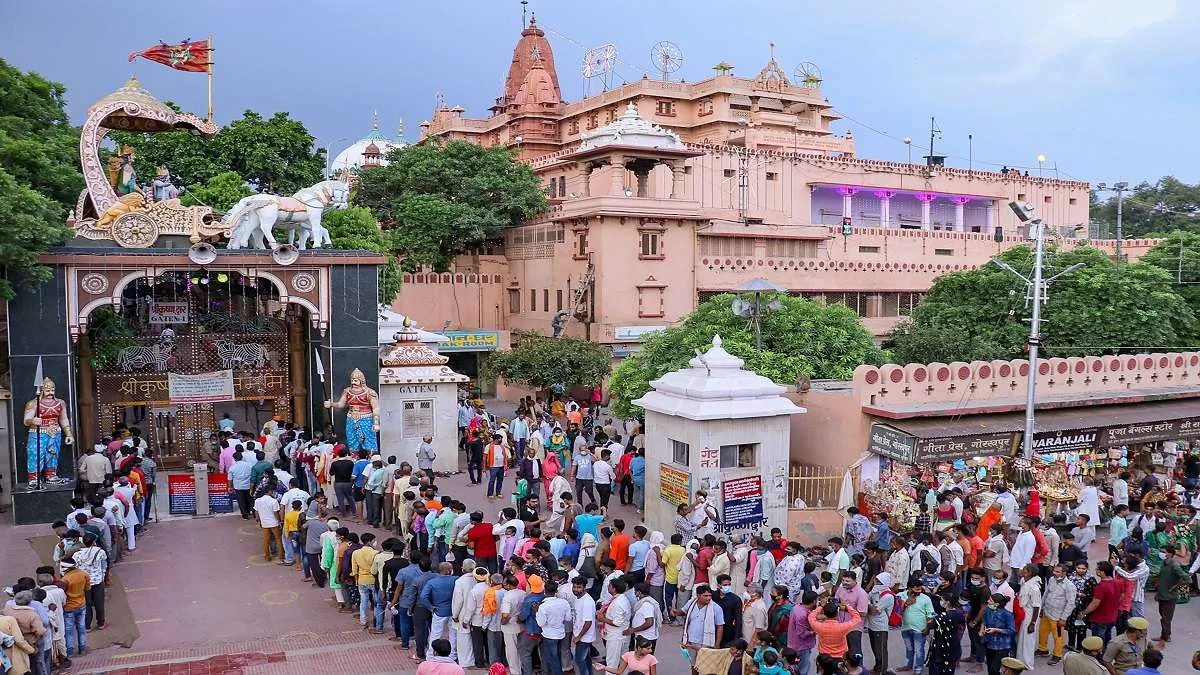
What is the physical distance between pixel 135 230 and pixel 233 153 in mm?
13557

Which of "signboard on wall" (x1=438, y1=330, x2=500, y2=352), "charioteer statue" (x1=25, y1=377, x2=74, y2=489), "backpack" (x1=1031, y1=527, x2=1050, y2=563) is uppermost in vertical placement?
"signboard on wall" (x1=438, y1=330, x2=500, y2=352)

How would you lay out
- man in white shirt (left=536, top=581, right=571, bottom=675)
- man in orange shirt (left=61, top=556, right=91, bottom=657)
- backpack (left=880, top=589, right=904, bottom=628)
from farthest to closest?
1. man in orange shirt (left=61, top=556, right=91, bottom=657)
2. backpack (left=880, top=589, right=904, bottom=628)
3. man in white shirt (left=536, top=581, right=571, bottom=675)

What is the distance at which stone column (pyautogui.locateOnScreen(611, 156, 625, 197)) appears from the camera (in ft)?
101

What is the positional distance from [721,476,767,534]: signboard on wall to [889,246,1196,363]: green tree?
14.9m

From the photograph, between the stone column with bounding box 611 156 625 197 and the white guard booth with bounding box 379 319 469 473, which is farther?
the stone column with bounding box 611 156 625 197

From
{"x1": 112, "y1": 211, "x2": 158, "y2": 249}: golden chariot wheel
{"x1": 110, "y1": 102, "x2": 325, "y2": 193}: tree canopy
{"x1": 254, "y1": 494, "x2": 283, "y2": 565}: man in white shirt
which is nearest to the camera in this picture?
{"x1": 254, "y1": 494, "x2": 283, "y2": 565}: man in white shirt

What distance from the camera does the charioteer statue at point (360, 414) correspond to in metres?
17.8

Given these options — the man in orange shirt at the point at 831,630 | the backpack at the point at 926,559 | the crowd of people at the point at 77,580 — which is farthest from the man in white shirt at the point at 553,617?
the crowd of people at the point at 77,580

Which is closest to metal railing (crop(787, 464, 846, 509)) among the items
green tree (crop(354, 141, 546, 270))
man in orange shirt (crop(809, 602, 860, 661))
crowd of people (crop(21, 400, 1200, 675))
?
crowd of people (crop(21, 400, 1200, 675))

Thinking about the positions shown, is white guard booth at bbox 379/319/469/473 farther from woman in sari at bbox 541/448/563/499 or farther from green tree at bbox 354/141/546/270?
green tree at bbox 354/141/546/270

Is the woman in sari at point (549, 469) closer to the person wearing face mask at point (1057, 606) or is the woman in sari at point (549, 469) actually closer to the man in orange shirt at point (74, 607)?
the man in orange shirt at point (74, 607)

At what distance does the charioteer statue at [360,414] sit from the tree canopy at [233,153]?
14641 mm

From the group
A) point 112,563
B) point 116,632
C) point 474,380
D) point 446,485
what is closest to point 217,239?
point 446,485

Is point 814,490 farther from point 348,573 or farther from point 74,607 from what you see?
point 74,607
